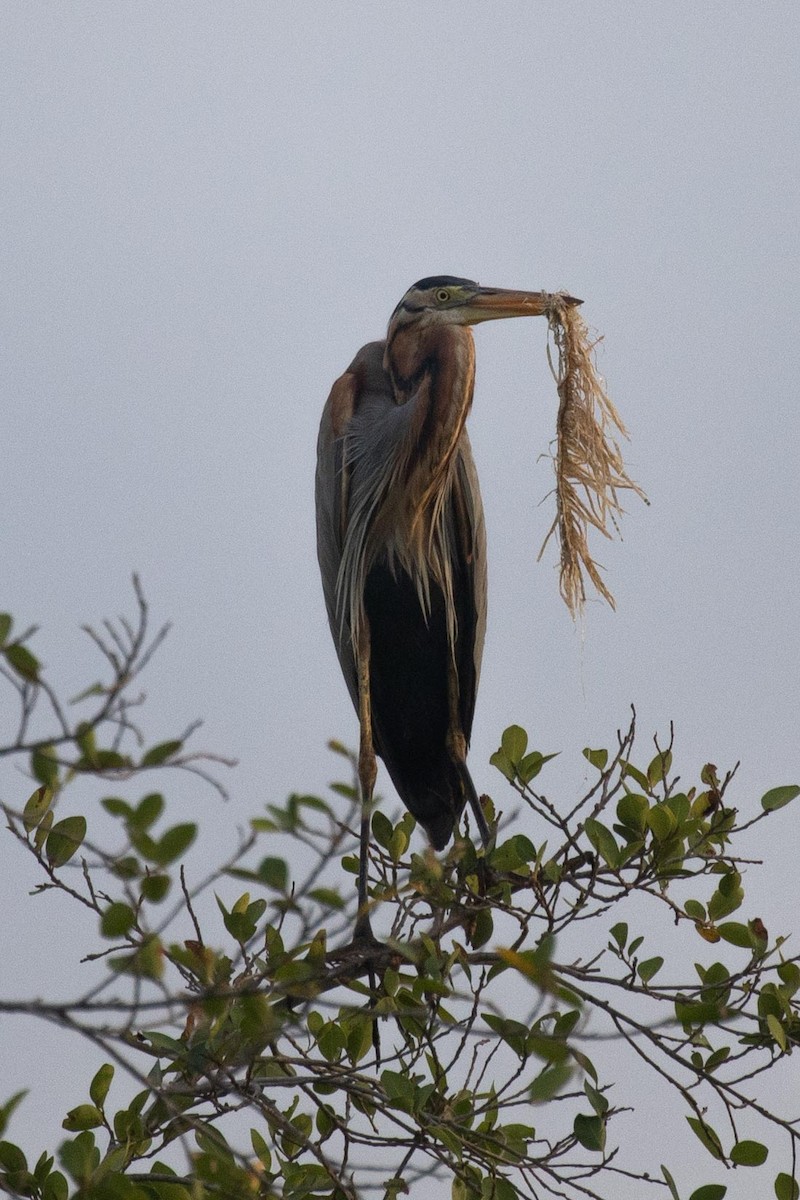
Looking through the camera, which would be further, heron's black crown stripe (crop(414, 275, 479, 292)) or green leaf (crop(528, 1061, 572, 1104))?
heron's black crown stripe (crop(414, 275, 479, 292))

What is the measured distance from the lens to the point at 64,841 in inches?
112

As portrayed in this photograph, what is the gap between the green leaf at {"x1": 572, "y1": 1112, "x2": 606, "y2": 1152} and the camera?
107 inches

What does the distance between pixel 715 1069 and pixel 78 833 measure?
4.53ft

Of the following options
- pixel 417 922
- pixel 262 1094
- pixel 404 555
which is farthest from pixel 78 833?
pixel 404 555

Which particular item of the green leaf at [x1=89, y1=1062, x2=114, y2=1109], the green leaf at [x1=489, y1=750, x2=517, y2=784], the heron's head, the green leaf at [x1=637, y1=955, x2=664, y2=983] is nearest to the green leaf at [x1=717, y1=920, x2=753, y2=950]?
the green leaf at [x1=637, y1=955, x2=664, y2=983]

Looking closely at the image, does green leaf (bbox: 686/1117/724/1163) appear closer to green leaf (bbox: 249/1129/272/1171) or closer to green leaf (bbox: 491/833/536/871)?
green leaf (bbox: 491/833/536/871)

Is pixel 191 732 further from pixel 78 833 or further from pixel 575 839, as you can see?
pixel 575 839

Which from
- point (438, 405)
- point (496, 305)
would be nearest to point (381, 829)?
point (438, 405)

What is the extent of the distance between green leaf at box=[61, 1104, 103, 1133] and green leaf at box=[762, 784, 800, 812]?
62.3 inches

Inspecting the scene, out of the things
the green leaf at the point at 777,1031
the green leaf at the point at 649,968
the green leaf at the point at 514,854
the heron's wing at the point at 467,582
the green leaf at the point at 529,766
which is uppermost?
the heron's wing at the point at 467,582

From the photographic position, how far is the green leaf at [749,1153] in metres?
2.81

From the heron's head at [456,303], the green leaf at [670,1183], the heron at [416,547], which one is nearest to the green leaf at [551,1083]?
the green leaf at [670,1183]

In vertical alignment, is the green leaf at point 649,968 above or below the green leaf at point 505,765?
below

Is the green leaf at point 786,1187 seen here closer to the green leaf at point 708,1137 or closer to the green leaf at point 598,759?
the green leaf at point 708,1137
